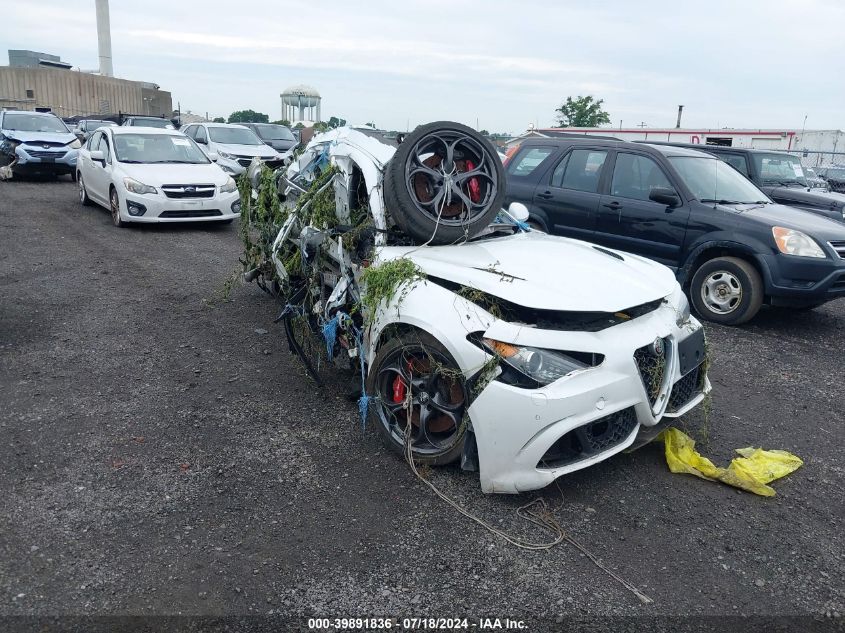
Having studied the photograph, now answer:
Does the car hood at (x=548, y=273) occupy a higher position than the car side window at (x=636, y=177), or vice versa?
the car side window at (x=636, y=177)

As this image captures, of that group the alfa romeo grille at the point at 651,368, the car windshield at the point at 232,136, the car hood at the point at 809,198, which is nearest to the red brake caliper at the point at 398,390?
the alfa romeo grille at the point at 651,368

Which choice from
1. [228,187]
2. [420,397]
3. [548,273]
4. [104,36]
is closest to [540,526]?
[420,397]

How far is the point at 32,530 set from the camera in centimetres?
318

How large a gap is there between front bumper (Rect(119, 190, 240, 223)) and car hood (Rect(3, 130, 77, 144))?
8.24 metres

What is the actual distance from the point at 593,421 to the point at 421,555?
1083 millimetres

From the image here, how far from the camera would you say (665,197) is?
285 inches

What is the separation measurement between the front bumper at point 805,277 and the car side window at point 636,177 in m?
1.44

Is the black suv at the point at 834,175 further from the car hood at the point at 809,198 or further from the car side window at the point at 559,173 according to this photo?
the car side window at the point at 559,173

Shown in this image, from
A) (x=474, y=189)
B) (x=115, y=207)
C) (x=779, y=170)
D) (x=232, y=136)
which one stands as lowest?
(x=115, y=207)

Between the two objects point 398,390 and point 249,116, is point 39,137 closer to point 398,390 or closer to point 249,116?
point 398,390

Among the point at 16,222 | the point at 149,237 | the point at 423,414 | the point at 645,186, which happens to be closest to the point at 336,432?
the point at 423,414

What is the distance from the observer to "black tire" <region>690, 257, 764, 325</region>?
22.6 feet

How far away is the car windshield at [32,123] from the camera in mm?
17672

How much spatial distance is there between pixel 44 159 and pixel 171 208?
8262 millimetres
